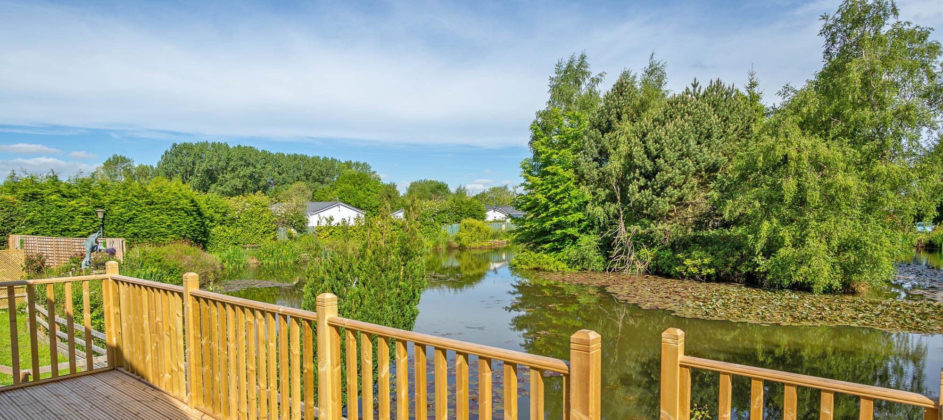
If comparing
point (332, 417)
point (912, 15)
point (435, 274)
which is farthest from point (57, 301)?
point (912, 15)

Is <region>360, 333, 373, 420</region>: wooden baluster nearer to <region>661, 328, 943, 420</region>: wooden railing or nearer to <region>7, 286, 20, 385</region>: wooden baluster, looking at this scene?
<region>661, 328, 943, 420</region>: wooden railing

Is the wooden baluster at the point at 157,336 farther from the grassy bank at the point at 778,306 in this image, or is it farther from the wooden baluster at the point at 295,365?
the grassy bank at the point at 778,306

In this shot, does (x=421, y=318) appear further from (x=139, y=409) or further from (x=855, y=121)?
(x=855, y=121)

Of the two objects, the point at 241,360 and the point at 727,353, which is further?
the point at 727,353

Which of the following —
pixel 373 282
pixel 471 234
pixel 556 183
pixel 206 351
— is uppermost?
pixel 556 183

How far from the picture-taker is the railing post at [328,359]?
2.36 m

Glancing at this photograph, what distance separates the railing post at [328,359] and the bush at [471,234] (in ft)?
82.8

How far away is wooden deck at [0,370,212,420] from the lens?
9.82 ft

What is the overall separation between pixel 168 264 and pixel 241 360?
930 centimetres

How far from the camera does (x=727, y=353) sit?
7184 millimetres

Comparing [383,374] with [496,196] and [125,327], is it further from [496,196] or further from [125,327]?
[496,196]

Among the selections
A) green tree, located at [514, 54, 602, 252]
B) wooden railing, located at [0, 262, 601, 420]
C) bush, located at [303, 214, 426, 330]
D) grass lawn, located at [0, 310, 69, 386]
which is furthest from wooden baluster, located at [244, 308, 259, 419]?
green tree, located at [514, 54, 602, 252]

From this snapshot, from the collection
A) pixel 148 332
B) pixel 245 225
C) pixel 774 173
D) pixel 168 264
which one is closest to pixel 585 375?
pixel 148 332

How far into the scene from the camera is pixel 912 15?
1089 centimetres
